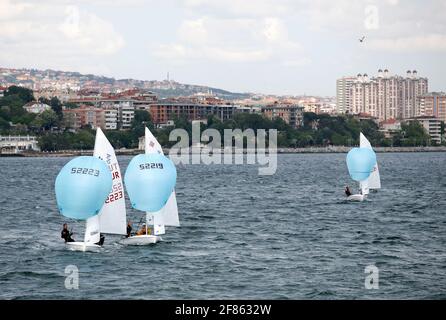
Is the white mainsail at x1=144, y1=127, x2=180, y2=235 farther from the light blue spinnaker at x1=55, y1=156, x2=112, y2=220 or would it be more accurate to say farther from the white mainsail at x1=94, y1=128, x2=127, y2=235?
the light blue spinnaker at x1=55, y1=156, x2=112, y2=220

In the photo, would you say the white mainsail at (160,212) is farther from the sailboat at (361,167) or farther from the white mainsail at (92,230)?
the sailboat at (361,167)

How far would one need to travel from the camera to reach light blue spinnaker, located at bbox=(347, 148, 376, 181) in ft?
212

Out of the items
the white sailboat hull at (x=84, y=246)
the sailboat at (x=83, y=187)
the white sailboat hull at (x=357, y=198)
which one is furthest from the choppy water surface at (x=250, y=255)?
the sailboat at (x=83, y=187)

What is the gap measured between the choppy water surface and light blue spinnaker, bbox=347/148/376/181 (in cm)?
326

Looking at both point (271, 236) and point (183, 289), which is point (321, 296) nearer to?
point (183, 289)

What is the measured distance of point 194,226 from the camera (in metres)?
47.1

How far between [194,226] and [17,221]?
9.36 meters

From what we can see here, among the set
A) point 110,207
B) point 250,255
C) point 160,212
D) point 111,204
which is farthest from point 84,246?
point 250,255

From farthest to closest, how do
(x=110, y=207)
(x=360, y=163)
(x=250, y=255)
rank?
(x=360, y=163) → (x=110, y=207) → (x=250, y=255)

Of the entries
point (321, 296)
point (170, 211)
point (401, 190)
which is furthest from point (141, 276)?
point (401, 190)

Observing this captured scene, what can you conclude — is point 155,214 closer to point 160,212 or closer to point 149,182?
point 160,212

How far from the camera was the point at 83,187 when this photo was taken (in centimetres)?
3462

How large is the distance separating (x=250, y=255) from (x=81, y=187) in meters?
6.50
